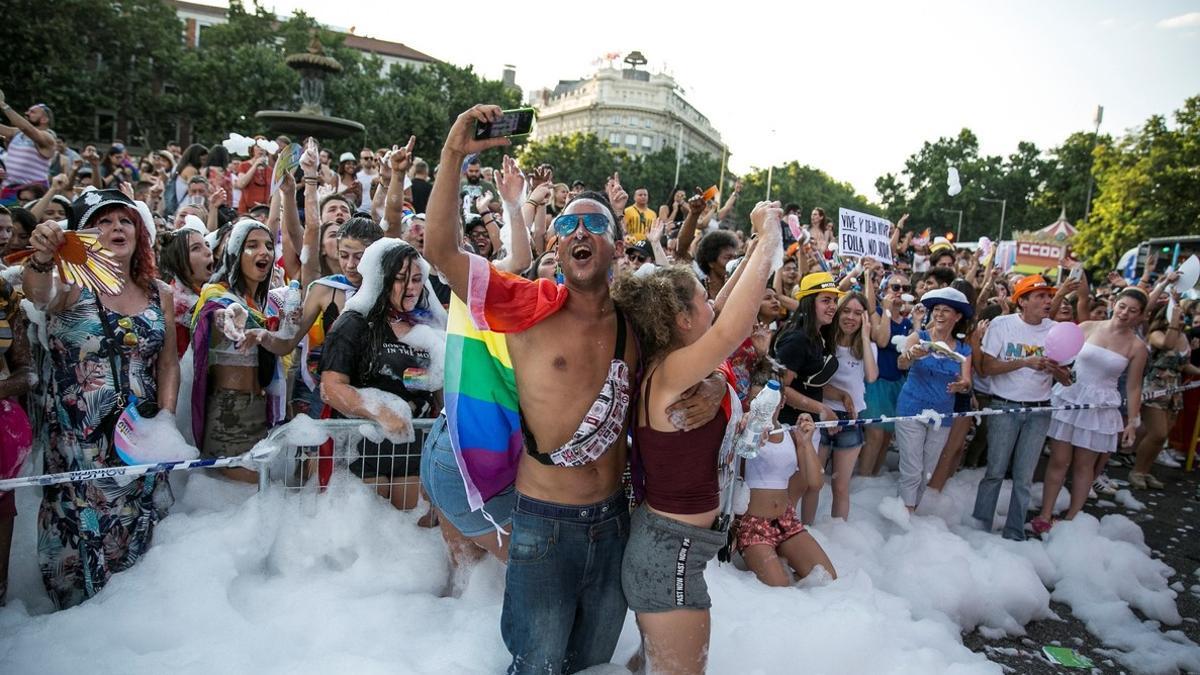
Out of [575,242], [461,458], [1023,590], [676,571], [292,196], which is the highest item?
[292,196]

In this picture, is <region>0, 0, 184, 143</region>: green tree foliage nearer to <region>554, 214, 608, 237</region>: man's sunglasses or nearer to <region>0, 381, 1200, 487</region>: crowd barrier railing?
<region>0, 381, 1200, 487</region>: crowd barrier railing

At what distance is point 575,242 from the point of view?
267cm

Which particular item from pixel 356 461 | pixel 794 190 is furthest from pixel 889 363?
pixel 794 190

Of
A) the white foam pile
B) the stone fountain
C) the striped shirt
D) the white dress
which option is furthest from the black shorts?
the stone fountain

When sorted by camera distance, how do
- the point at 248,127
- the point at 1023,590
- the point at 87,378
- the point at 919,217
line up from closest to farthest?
1. the point at 87,378
2. the point at 1023,590
3. the point at 248,127
4. the point at 919,217

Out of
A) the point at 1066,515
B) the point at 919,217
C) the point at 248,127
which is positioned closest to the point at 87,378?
the point at 1066,515

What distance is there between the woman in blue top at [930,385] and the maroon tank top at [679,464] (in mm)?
4034

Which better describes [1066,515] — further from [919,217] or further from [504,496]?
[919,217]

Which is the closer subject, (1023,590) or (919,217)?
(1023,590)

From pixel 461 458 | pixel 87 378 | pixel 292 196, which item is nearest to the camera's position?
pixel 461 458

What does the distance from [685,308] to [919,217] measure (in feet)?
226

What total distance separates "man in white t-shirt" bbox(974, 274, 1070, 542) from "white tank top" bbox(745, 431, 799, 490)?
112 inches

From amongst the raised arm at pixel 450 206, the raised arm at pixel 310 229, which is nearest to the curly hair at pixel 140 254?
the raised arm at pixel 310 229

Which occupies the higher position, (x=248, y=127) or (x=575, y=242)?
(x=248, y=127)
